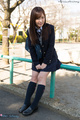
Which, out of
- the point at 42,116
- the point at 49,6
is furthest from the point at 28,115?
the point at 49,6

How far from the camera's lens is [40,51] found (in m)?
2.11

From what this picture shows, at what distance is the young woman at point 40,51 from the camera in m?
2.02

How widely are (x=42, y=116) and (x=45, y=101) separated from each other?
318 mm

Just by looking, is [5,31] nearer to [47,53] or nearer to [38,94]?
[47,53]

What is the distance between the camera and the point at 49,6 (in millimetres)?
20719

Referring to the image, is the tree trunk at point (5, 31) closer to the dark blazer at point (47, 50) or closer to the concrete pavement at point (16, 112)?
the concrete pavement at point (16, 112)

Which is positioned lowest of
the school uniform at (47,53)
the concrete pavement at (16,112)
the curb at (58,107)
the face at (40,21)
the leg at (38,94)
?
the concrete pavement at (16,112)

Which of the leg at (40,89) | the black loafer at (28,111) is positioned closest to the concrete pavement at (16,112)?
the black loafer at (28,111)

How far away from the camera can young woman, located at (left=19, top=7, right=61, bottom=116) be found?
2.02m

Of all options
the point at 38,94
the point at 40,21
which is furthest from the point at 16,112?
the point at 40,21

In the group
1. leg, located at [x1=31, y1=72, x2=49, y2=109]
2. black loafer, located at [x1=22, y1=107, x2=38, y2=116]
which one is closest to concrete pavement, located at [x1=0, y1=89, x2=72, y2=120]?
black loafer, located at [x1=22, y1=107, x2=38, y2=116]

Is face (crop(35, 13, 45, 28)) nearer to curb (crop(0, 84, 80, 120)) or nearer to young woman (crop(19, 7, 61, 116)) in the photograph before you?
young woman (crop(19, 7, 61, 116))

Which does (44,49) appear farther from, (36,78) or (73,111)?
(73,111)

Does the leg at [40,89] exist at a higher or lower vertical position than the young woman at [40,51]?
lower
